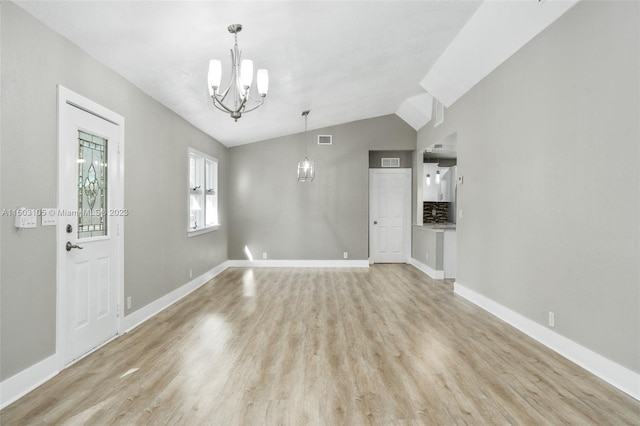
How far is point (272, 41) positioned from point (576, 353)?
3.98 m

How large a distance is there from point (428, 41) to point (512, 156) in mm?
1723

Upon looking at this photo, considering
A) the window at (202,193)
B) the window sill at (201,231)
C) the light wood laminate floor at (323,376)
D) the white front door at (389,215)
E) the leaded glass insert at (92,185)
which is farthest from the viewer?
the white front door at (389,215)

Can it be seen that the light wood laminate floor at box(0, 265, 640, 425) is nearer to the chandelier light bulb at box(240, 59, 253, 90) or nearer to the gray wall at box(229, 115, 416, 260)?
the chandelier light bulb at box(240, 59, 253, 90)

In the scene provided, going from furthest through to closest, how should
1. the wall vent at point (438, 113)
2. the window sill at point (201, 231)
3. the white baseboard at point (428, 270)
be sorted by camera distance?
the white baseboard at point (428, 270) < the wall vent at point (438, 113) < the window sill at point (201, 231)

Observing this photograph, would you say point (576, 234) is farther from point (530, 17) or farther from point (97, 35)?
point (97, 35)

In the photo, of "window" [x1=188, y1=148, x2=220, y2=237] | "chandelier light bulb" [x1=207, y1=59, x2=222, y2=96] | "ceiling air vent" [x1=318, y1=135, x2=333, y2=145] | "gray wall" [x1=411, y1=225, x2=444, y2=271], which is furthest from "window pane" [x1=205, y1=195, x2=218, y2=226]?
"chandelier light bulb" [x1=207, y1=59, x2=222, y2=96]

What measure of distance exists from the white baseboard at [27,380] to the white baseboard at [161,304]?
0.96 m

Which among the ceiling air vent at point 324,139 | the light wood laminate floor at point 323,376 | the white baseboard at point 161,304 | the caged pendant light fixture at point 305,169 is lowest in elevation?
the light wood laminate floor at point 323,376

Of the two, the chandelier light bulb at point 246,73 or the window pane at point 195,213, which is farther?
the window pane at point 195,213

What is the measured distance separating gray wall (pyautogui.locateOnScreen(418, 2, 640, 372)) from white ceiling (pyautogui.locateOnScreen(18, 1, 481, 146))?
3.35 feet

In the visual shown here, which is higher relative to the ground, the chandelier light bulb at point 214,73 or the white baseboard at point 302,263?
the chandelier light bulb at point 214,73

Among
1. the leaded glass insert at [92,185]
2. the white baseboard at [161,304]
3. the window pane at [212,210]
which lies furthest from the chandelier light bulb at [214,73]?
the window pane at [212,210]

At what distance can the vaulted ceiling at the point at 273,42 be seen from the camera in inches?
108

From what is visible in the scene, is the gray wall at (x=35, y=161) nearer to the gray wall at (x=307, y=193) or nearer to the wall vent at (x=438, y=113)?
the gray wall at (x=307, y=193)
